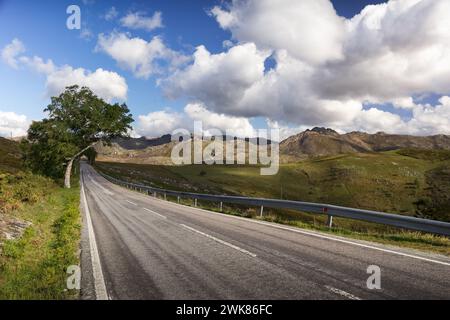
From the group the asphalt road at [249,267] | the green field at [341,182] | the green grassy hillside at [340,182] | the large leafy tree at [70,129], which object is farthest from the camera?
the green grassy hillside at [340,182]

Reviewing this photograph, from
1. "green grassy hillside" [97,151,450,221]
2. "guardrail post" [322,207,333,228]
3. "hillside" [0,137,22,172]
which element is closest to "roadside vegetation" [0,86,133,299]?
"hillside" [0,137,22,172]

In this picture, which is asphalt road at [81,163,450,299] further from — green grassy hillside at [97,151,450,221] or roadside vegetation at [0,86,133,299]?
green grassy hillside at [97,151,450,221]

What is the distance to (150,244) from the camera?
1049cm

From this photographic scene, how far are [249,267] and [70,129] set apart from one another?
3876 centimetres

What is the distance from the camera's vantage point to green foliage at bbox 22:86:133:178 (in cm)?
3925

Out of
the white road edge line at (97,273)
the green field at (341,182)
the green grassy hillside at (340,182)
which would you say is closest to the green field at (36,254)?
the white road edge line at (97,273)

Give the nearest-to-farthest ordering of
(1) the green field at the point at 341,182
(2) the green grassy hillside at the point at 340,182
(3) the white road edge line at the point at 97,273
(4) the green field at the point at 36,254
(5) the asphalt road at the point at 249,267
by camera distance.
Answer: (5) the asphalt road at the point at 249,267
(3) the white road edge line at the point at 97,273
(4) the green field at the point at 36,254
(1) the green field at the point at 341,182
(2) the green grassy hillside at the point at 340,182

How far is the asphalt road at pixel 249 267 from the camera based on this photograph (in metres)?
6.09

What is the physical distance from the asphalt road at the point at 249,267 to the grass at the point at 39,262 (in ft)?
1.45

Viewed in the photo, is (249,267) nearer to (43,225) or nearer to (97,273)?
(97,273)

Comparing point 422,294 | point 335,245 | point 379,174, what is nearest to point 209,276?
point 422,294

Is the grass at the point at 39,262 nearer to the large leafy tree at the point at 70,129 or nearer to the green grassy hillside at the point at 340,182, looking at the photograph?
the large leafy tree at the point at 70,129

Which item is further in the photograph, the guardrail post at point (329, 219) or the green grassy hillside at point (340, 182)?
the green grassy hillside at point (340, 182)
